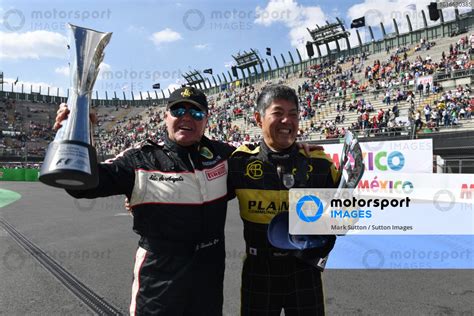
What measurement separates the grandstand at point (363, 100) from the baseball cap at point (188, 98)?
843 millimetres

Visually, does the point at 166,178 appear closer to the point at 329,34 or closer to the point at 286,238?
the point at 286,238

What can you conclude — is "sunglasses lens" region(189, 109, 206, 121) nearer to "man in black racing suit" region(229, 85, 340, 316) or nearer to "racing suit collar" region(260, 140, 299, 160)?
"man in black racing suit" region(229, 85, 340, 316)

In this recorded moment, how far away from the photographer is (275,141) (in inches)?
93.0

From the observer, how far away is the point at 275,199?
234cm

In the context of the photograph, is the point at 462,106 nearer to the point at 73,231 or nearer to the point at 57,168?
the point at 73,231

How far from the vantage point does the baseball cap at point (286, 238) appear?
2195 mm

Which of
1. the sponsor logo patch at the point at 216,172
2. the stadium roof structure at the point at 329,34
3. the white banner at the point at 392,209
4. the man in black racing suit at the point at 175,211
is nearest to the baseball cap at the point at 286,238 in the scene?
the white banner at the point at 392,209

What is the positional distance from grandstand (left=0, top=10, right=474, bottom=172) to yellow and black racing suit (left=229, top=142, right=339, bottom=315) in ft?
3.58

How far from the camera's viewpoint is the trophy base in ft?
5.21

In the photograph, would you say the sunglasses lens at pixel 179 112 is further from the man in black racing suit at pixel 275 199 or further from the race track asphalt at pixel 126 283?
the race track asphalt at pixel 126 283

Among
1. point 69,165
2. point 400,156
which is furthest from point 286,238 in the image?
point 400,156

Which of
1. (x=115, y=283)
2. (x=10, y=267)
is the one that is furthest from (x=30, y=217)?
(x=115, y=283)

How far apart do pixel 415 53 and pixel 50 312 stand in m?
31.0

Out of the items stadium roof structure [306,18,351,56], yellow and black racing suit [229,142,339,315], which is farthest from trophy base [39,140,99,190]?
stadium roof structure [306,18,351,56]
